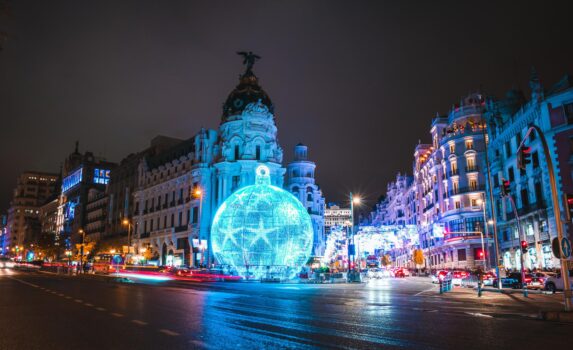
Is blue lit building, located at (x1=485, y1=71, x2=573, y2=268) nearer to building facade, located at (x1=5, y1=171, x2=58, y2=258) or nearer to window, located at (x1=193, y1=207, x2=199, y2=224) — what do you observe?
window, located at (x1=193, y1=207, x2=199, y2=224)

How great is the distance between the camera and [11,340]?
9031mm

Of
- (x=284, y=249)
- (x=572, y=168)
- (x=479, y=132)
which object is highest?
(x=479, y=132)

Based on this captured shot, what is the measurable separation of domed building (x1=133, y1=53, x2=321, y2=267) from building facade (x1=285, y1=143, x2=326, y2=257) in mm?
24991

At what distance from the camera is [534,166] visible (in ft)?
142

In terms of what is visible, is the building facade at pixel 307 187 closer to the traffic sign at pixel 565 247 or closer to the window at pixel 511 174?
the window at pixel 511 174

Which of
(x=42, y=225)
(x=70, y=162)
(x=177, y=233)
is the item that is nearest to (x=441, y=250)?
(x=177, y=233)

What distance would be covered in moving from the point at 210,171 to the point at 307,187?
30206mm

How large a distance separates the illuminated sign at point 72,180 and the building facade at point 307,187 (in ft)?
213

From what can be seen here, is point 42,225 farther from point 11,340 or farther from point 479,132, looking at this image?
point 11,340

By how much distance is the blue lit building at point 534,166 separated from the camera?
3866 centimetres

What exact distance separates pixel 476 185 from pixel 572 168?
2440 cm

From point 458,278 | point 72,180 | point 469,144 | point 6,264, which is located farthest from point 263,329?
point 72,180

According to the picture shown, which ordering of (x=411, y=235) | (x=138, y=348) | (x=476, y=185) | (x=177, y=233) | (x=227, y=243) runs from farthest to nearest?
(x=177, y=233) → (x=476, y=185) → (x=411, y=235) → (x=227, y=243) → (x=138, y=348)

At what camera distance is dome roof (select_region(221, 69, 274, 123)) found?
65.9 meters
